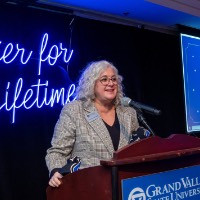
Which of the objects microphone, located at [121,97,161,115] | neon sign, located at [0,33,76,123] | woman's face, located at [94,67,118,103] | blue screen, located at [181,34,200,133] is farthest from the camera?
blue screen, located at [181,34,200,133]

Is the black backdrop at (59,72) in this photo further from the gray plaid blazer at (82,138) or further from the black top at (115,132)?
the black top at (115,132)

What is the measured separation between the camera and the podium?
107 cm

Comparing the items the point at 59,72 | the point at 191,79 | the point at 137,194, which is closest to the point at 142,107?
the point at 137,194

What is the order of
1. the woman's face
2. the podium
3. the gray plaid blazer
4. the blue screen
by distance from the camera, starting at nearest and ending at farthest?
1. the podium
2. the gray plaid blazer
3. the woman's face
4. the blue screen

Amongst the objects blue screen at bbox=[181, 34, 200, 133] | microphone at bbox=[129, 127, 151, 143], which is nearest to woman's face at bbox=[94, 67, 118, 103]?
microphone at bbox=[129, 127, 151, 143]

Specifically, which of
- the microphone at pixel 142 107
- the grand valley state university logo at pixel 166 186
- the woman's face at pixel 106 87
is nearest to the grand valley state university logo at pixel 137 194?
the grand valley state university logo at pixel 166 186

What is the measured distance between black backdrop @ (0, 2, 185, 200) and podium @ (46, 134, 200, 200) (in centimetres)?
125

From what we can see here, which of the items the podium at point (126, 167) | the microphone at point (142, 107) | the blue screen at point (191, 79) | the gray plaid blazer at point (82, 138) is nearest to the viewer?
the podium at point (126, 167)

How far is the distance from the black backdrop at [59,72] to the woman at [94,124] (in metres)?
0.82

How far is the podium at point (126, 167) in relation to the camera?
1.07 m

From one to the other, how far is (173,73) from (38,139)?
1.98 m

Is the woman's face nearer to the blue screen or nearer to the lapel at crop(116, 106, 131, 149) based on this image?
the lapel at crop(116, 106, 131, 149)

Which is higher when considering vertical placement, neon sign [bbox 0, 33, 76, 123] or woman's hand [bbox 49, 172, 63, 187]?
neon sign [bbox 0, 33, 76, 123]

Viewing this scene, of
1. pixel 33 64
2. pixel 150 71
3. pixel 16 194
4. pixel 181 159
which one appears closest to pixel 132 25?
pixel 150 71
